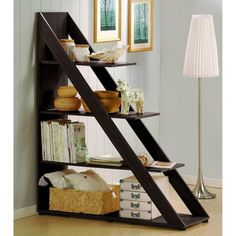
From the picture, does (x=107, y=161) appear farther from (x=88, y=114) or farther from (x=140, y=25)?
(x=140, y=25)

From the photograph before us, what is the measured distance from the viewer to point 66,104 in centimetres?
443

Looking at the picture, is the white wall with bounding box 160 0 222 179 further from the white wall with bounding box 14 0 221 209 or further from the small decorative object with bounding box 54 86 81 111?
the small decorative object with bounding box 54 86 81 111

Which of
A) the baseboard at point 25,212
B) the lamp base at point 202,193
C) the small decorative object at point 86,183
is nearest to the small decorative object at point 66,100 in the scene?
the small decorative object at point 86,183

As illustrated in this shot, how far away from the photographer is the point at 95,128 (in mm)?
5160

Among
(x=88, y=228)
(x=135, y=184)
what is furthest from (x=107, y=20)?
(x=88, y=228)

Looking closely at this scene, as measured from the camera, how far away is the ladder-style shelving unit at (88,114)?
165 inches

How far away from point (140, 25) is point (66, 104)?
5.13 feet

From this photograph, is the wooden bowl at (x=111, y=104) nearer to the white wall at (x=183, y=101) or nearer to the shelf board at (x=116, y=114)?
the shelf board at (x=116, y=114)

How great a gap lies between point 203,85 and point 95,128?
119cm

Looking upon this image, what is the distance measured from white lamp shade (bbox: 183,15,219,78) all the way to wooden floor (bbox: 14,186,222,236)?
1.26 m

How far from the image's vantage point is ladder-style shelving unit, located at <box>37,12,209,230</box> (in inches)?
165

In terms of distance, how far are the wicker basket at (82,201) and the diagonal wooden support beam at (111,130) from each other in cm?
34
